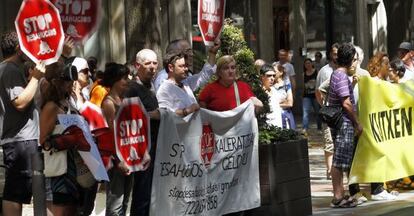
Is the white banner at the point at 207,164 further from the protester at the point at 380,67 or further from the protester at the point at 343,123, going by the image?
the protester at the point at 380,67

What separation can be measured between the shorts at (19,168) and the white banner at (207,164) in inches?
54.1

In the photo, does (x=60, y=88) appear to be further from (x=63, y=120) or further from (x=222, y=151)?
(x=222, y=151)

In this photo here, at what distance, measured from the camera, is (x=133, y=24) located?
15312 mm

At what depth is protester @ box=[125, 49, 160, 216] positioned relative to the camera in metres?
10.5

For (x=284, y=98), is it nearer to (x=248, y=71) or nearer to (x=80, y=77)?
(x=248, y=71)

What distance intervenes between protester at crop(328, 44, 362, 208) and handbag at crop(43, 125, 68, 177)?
14.9ft

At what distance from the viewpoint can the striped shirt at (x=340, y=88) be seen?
13.2 meters

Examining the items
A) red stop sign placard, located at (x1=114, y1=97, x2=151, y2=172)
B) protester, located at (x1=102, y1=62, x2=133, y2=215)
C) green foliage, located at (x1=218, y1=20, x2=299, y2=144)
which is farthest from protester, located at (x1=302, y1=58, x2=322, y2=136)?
red stop sign placard, located at (x1=114, y1=97, x2=151, y2=172)

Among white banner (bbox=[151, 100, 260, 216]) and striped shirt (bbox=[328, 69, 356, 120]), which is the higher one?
striped shirt (bbox=[328, 69, 356, 120])

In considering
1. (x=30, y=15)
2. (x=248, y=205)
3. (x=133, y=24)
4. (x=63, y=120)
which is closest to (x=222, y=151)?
(x=248, y=205)

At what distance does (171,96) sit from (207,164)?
0.83 meters

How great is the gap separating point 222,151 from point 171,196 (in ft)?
3.06

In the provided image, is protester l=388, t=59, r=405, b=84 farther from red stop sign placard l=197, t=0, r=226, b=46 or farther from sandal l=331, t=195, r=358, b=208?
red stop sign placard l=197, t=0, r=226, b=46

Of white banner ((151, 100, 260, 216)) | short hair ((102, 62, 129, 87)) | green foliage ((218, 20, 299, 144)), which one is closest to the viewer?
short hair ((102, 62, 129, 87))
